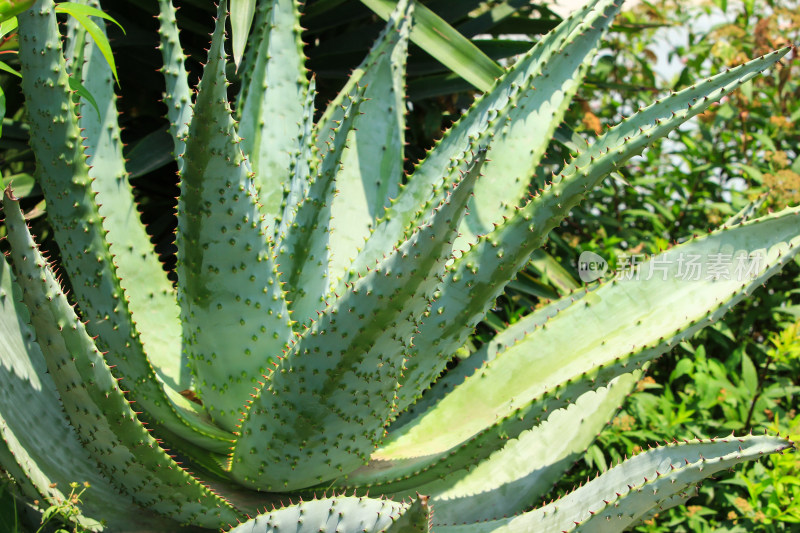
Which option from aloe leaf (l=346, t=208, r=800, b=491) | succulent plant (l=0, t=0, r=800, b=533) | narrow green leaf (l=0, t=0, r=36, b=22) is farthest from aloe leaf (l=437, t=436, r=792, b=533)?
narrow green leaf (l=0, t=0, r=36, b=22)

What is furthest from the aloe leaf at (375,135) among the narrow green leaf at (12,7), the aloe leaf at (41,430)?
the narrow green leaf at (12,7)

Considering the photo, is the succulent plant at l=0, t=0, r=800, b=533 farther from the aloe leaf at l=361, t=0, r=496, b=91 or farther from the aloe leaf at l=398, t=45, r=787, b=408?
the aloe leaf at l=361, t=0, r=496, b=91

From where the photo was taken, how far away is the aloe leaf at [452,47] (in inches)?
75.7

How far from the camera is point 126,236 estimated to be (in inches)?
60.4

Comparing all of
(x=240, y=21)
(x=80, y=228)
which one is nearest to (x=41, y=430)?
(x=80, y=228)

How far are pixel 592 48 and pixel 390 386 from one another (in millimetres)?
942

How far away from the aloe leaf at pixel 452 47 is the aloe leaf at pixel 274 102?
0.94 feet

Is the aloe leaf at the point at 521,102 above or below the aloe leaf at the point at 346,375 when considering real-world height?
above

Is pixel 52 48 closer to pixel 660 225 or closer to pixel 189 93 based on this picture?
pixel 189 93

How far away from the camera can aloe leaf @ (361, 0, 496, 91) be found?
192 cm

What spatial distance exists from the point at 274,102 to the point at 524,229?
648 mm

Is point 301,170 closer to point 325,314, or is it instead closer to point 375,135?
point 375,135

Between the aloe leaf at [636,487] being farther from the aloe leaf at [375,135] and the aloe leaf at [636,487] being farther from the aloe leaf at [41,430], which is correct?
the aloe leaf at [375,135]

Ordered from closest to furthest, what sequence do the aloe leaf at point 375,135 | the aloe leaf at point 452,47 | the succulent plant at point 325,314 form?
1. the succulent plant at point 325,314
2. the aloe leaf at point 375,135
3. the aloe leaf at point 452,47
